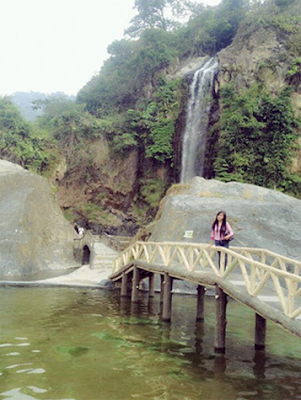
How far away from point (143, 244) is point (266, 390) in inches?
352

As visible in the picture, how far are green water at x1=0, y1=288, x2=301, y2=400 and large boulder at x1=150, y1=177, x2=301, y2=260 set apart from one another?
4644mm

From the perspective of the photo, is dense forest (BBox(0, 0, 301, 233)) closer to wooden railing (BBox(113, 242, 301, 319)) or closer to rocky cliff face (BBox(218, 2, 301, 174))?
rocky cliff face (BBox(218, 2, 301, 174))

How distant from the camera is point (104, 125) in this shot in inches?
1499

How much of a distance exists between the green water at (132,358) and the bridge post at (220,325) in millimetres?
207

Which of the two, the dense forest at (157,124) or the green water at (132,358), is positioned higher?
the dense forest at (157,124)

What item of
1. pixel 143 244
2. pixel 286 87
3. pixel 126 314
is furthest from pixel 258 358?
pixel 286 87

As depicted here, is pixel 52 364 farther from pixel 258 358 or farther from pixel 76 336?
pixel 258 358

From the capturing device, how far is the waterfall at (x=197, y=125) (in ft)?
104

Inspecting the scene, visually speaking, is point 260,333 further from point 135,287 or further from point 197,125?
point 197,125

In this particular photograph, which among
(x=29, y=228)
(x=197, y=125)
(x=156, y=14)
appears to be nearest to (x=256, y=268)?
(x=29, y=228)

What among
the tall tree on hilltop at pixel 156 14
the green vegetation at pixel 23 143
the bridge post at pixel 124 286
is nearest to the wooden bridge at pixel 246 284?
the bridge post at pixel 124 286

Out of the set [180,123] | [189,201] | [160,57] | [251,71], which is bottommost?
[189,201]

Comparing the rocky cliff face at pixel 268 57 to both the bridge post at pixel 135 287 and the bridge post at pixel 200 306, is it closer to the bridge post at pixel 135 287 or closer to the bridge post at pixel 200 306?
the bridge post at pixel 135 287

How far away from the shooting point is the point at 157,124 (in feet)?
119
